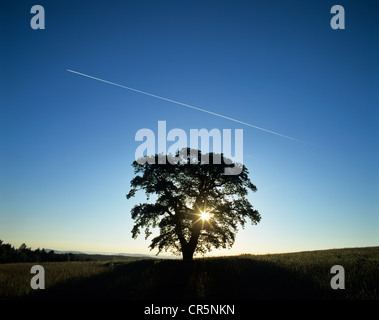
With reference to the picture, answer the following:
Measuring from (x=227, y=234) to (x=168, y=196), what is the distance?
660 cm

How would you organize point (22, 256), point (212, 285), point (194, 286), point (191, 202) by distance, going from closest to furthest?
point (194, 286) < point (212, 285) < point (191, 202) < point (22, 256)

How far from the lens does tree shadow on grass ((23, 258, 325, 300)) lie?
9250 millimetres

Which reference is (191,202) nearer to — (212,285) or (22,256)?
(212,285)

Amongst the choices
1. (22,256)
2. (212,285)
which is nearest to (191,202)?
(212,285)

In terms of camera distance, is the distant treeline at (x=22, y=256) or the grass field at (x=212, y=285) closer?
the grass field at (x=212, y=285)

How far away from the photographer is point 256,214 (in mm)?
22047

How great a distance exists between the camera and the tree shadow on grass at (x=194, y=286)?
9250 millimetres

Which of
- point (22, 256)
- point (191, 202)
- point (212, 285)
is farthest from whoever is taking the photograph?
point (22, 256)

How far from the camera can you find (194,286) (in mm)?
10109

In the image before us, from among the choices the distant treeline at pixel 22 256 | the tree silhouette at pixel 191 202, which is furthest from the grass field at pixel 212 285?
the distant treeline at pixel 22 256

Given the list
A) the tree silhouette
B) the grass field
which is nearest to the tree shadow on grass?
the grass field

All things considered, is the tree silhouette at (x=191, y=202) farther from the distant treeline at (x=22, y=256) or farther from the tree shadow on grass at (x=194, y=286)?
the distant treeline at (x=22, y=256)
